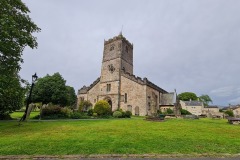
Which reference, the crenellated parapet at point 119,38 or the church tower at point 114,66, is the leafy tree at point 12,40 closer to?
the church tower at point 114,66

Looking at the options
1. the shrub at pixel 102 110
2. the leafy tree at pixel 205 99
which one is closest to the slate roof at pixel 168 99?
the shrub at pixel 102 110

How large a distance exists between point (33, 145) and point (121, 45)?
40.6m

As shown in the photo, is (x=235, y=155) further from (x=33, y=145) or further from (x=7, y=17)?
(x=7, y=17)

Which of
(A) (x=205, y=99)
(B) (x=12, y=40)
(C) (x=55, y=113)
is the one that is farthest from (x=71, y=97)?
(A) (x=205, y=99)

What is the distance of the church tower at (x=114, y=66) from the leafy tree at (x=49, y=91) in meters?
9.86

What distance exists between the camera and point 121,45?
46281 millimetres

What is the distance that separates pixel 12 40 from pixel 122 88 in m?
32.1

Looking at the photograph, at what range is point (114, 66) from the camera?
4569 centimetres

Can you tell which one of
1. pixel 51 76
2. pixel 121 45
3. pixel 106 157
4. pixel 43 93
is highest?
pixel 121 45

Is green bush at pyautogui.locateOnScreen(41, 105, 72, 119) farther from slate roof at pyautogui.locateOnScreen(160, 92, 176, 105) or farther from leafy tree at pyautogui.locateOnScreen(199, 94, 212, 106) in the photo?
leafy tree at pyautogui.locateOnScreen(199, 94, 212, 106)

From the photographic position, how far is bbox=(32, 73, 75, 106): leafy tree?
41.2 meters

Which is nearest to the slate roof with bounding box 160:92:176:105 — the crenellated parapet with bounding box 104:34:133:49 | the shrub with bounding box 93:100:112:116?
the crenellated parapet with bounding box 104:34:133:49

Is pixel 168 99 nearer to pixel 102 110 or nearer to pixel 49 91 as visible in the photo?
pixel 102 110

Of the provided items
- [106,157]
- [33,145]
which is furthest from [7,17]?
[106,157]
